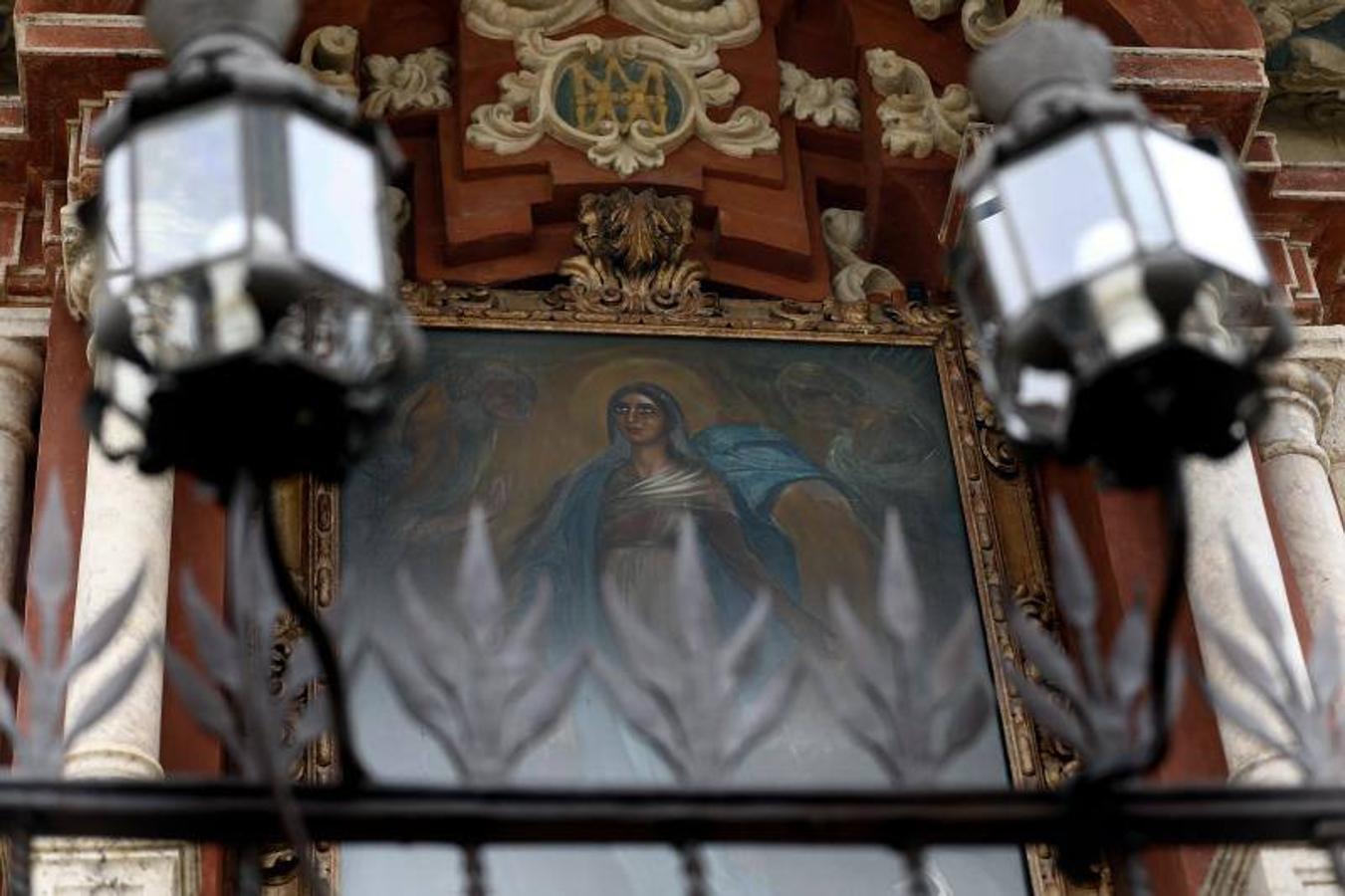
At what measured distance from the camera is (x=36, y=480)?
5492mm

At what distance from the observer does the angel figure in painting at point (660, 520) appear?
18.6 ft

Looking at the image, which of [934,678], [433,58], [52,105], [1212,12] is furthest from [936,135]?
[934,678]

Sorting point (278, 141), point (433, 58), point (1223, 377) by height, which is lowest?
point (1223, 377)

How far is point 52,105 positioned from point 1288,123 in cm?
307

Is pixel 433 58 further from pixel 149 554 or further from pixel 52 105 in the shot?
pixel 149 554

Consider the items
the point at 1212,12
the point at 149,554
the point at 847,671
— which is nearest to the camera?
the point at 149,554

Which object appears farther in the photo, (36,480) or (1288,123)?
(1288,123)

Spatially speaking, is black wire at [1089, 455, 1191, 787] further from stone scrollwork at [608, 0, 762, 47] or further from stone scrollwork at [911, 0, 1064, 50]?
stone scrollwork at [608, 0, 762, 47]

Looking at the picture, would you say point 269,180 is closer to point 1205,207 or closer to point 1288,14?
point 1205,207

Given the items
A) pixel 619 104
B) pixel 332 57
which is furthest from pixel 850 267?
pixel 332 57

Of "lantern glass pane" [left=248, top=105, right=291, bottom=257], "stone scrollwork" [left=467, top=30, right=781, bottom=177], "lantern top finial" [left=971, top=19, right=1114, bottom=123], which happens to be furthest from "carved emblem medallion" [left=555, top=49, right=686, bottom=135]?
"lantern glass pane" [left=248, top=105, right=291, bottom=257]

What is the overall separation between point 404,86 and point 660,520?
125 centimetres

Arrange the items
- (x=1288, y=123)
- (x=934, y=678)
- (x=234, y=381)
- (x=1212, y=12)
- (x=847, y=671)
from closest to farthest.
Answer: (x=234, y=381) → (x=934, y=678) → (x=847, y=671) → (x=1212, y=12) → (x=1288, y=123)

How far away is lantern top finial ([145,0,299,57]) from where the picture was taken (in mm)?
2953
